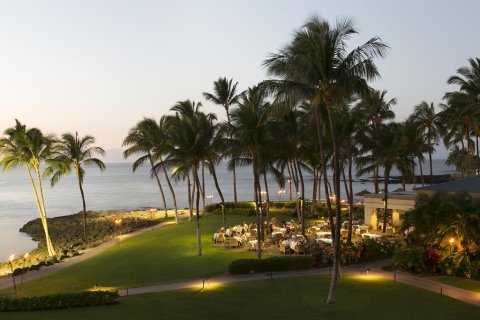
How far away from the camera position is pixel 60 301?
16.5 meters

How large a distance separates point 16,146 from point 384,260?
97.8 ft

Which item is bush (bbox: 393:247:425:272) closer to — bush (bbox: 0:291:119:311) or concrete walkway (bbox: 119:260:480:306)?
concrete walkway (bbox: 119:260:480:306)

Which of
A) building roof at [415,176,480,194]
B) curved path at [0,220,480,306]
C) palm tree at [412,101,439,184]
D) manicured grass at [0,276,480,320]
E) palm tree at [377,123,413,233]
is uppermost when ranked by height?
palm tree at [412,101,439,184]

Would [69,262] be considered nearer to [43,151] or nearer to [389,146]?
[43,151]

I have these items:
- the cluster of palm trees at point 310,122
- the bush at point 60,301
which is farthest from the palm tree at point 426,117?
the bush at point 60,301

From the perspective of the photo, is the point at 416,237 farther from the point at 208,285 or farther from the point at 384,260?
the point at 208,285

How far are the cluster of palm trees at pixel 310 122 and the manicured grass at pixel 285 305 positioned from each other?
4.25 feet

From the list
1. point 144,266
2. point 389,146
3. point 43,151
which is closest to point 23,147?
point 43,151

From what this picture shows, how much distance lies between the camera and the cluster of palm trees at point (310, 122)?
15.8m

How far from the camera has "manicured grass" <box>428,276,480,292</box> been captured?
17.5 metres

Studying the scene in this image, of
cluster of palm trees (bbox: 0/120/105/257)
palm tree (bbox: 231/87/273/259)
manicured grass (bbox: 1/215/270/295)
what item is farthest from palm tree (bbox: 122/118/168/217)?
palm tree (bbox: 231/87/273/259)

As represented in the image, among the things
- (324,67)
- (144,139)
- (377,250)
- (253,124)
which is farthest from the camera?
(144,139)

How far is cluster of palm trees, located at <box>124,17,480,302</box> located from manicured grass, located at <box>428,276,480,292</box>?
204 inches

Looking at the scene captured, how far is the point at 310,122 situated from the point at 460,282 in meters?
13.5
